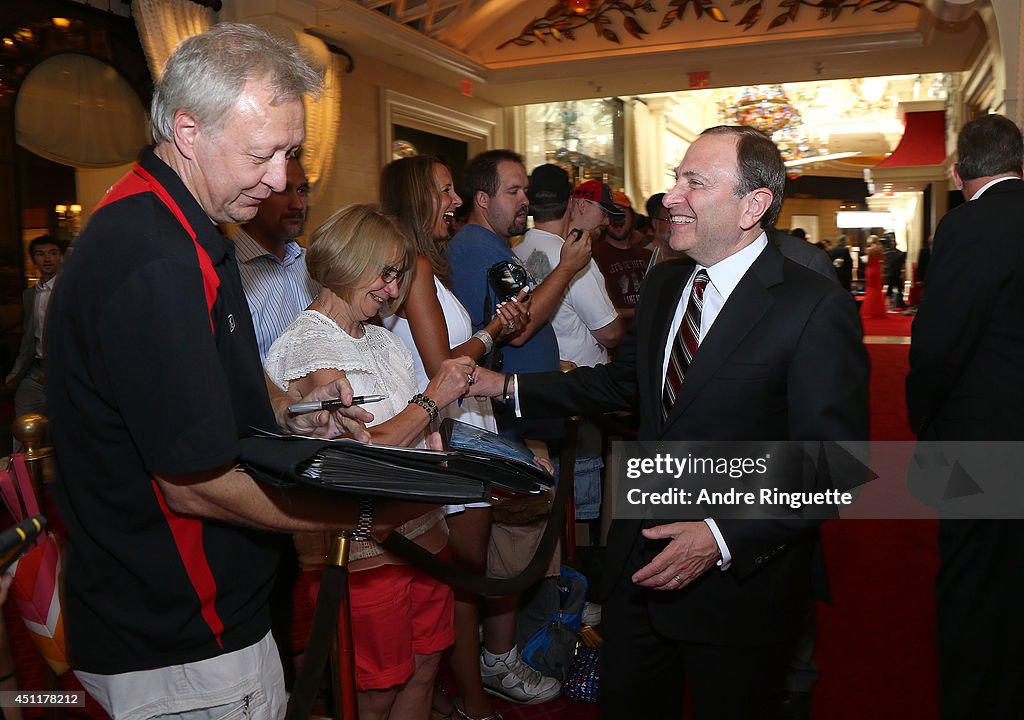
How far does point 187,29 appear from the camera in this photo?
18.7 ft

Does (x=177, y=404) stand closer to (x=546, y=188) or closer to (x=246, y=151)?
(x=246, y=151)

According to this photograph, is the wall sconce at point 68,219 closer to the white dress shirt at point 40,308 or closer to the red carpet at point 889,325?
the white dress shirt at point 40,308

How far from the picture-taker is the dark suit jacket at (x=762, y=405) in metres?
1.75

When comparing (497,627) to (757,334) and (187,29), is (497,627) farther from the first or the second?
(187,29)

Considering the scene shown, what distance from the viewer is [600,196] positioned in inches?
152

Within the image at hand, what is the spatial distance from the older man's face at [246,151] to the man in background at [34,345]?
3.86 m

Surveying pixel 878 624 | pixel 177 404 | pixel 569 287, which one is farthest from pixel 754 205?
pixel 878 624

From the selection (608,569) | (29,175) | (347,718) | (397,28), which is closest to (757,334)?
(608,569)

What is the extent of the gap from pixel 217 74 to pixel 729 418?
1229mm

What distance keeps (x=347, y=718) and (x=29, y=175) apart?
4.80 meters

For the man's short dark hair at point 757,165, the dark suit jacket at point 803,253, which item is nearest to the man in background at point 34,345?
the dark suit jacket at point 803,253

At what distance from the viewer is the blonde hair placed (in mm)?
2062

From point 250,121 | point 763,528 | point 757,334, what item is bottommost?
point 763,528

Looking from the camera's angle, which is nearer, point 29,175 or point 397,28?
point 29,175
